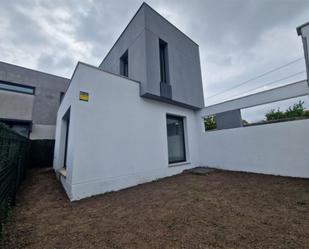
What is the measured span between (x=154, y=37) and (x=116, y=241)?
6028 millimetres

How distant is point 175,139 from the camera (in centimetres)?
616

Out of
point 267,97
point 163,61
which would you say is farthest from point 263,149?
point 163,61

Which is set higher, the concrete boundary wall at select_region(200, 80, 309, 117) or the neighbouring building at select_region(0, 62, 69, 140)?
the neighbouring building at select_region(0, 62, 69, 140)

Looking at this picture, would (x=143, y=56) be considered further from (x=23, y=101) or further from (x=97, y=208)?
(x=23, y=101)

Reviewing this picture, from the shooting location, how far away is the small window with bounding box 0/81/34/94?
28.4 feet

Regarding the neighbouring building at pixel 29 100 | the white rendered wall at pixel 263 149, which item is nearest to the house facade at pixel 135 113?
the white rendered wall at pixel 263 149

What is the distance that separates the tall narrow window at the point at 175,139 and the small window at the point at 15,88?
10.3 metres

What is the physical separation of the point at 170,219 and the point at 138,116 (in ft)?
10.6

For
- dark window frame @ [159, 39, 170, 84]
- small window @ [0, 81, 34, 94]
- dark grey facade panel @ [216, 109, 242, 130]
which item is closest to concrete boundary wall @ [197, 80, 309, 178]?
dark grey facade panel @ [216, 109, 242, 130]

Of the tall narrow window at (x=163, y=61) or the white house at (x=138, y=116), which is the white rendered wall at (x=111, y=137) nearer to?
the white house at (x=138, y=116)

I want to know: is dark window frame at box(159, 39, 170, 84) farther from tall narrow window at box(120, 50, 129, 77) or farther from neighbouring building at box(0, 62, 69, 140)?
neighbouring building at box(0, 62, 69, 140)

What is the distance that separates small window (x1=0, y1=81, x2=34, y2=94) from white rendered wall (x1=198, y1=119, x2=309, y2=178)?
12.2 meters

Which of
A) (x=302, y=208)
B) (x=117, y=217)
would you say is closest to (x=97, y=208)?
(x=117, y=217)

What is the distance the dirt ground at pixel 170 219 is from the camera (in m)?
1.62
